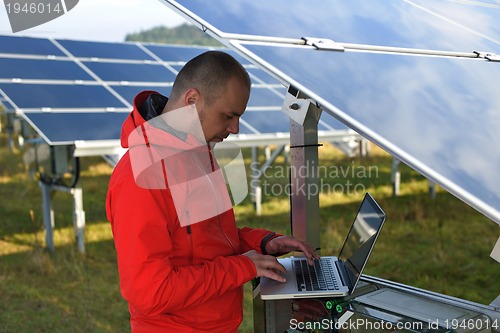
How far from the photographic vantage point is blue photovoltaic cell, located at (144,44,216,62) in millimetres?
7969

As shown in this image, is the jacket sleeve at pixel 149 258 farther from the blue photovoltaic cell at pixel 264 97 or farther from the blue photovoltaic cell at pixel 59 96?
the blue photovoltaic cell at pixel 264 97

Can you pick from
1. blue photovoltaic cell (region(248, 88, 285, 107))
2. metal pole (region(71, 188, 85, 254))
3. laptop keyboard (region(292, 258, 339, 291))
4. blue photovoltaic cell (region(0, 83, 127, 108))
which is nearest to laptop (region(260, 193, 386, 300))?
laptop keyboard (region(292, 258, 339, 291))

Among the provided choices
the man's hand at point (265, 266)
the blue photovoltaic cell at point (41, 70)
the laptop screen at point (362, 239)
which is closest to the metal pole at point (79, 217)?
the blue photovoltaic cell at point (41, 70)

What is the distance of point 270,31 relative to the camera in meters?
1.86

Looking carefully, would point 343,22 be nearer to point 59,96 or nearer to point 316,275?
point 316,275

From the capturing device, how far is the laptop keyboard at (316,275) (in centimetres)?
205

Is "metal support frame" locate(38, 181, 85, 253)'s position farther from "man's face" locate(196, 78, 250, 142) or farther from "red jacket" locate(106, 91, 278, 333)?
"man's face" locate(196, 78, 250, 142)

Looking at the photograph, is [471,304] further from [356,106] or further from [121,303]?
[121,303]

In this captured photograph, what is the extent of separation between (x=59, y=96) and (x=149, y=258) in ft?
15.2

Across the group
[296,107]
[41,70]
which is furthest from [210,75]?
[41,70]

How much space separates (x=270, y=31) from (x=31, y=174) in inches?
333

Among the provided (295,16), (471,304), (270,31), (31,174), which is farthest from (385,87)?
(31,174)

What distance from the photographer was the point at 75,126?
5.32 m

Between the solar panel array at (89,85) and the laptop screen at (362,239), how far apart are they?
3225mm
